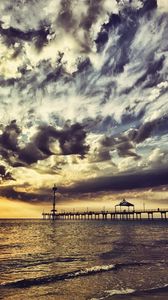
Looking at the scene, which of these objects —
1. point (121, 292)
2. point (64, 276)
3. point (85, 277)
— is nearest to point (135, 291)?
point (121, 292)

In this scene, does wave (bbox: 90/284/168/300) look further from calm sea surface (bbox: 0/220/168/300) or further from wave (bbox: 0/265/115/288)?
wave (bbox: 0/265/115/288)

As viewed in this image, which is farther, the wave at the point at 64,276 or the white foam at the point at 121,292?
the wave at the point at 64,276

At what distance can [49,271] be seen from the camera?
24.2 m

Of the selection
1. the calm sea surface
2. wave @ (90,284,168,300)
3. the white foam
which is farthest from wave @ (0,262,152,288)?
wave @ (90,284,168,300)

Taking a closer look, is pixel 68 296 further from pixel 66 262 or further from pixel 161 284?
pixel 66 262

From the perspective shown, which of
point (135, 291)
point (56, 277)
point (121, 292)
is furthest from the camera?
point (56, 277)

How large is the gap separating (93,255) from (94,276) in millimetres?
11721

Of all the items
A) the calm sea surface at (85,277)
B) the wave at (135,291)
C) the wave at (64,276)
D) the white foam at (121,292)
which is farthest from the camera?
the wave at (64,276)

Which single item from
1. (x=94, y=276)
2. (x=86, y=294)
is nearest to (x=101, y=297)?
(x=86, y=294)

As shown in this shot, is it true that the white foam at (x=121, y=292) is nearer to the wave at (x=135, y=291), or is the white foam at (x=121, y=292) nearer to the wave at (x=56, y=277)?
the wave at (x=135, y=291)

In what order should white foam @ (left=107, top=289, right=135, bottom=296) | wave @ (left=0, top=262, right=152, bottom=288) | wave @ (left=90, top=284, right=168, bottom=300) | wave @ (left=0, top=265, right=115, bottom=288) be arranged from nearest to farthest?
wave @ (left=90, top=284, right=168, bottom=300) → white foam @ (left=107, top=289, right=135, bottom=296) → wave @ (left=0, top=265, right=115, bottom=288) → wave @ (left=0, top=262, right=152, bottom=288)

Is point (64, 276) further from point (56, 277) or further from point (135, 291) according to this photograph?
point (135, 291)

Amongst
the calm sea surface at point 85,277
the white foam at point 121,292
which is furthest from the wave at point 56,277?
the white foam at point 121,292

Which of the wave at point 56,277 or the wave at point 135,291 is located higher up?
the wave at point 56,277
